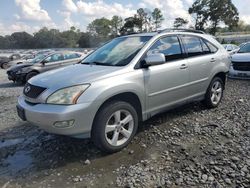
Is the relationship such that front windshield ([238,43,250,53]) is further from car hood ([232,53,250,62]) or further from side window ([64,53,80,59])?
side window ([64,53,80,59])

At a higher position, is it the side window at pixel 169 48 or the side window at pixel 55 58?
A: the side window at pixel 169 48

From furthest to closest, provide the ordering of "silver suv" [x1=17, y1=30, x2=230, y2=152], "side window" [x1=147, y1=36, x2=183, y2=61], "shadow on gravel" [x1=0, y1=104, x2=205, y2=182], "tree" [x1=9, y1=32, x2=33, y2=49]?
1. "tree" [x1=9, y1=32, x2=33, y2=49]
2. "side window" [x1=147, y1=36, x2=183, y2=61]
3. "shadow on gravel" [x1=0, y1=104, x2=205, y2=182]
4. "silver suv" [x1=17, y1=30, x2=230, y2=152]

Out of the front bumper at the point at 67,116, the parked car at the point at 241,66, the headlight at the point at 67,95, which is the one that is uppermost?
the headlight at the point at 67,95

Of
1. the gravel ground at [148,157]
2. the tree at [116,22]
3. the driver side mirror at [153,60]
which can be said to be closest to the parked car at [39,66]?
the gravel ground at [148,157]

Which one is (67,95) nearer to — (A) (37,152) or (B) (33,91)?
(B) (33,91)

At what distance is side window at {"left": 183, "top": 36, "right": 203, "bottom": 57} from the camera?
5.49 metres

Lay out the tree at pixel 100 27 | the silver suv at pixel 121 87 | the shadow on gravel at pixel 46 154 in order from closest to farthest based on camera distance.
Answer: the silver suv at pixel 121 87, the shadow on gravel at pixel 46 154, the tree at pixel 100 27

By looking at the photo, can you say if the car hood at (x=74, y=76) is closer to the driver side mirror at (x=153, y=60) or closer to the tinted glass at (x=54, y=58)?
the driver side mirror at (x=153, y=60)

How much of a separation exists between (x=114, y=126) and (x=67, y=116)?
2.57 feet

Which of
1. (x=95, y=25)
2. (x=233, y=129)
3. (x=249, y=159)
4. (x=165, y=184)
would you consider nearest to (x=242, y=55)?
(x=233, y=129)

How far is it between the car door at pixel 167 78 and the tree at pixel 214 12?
201ft

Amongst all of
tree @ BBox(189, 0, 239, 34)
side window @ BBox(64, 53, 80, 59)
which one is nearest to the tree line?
tree @ BBox(189, 0, 239, 34)

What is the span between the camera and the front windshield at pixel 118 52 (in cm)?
468

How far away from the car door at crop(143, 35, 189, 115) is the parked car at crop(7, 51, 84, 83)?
873cm
